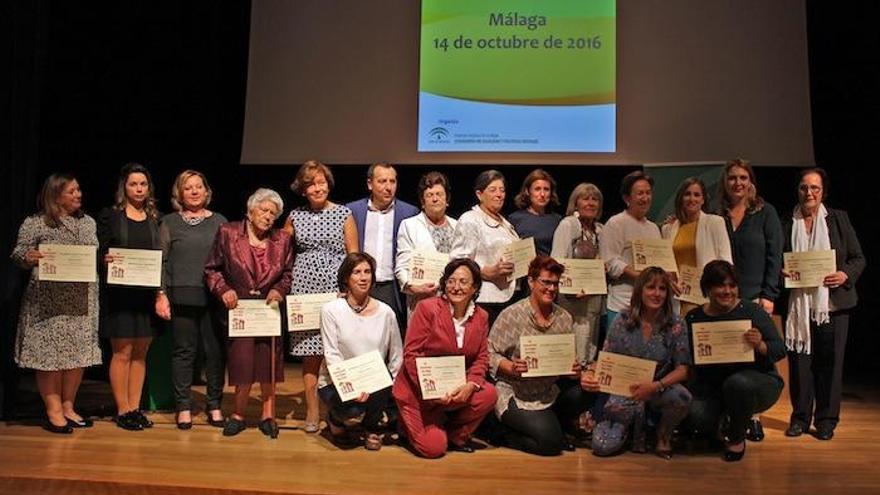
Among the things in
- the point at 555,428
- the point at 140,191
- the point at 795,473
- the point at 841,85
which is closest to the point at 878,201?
the point at 841,85

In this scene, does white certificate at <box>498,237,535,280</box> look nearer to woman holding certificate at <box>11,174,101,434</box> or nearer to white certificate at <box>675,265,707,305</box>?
white certificate at <box>675,265,707,305</box>

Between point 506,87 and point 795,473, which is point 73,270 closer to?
point 506,87

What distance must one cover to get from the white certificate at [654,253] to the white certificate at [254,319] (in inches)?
77.2

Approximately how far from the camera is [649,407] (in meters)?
4.15

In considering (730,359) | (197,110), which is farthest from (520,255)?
(197,110)

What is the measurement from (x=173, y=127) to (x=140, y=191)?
2.23m

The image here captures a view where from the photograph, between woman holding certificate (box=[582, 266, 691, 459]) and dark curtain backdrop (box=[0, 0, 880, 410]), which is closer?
woman holding certificate (box=[582, 266, 691, 459])

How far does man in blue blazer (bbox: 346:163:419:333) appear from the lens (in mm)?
4570

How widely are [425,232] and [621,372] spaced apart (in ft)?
4.28

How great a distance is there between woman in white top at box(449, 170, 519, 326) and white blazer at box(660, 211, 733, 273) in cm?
100

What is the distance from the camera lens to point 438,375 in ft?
12.9

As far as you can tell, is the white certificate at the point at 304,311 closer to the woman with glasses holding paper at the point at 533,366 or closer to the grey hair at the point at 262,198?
the grey hair at the point at 262,198

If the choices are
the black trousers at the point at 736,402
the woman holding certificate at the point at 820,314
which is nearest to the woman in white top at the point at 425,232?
the black trousers at the point at 736,402

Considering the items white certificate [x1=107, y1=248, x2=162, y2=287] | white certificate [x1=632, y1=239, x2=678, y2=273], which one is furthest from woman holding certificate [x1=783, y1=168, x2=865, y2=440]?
white certificate [x1=107, y1=248, x2=162, y2=287]
